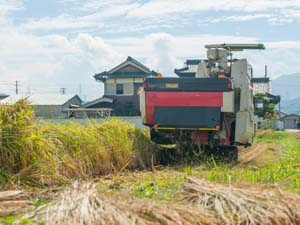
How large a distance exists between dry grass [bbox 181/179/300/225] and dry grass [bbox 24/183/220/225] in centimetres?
17

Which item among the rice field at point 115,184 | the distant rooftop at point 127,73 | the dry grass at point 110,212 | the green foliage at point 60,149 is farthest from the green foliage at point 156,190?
the distant rooftop at point 127,73

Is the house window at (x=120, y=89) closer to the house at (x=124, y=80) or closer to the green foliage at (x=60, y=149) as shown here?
the house at (x=124, y=80)

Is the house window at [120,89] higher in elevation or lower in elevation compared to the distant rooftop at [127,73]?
lower

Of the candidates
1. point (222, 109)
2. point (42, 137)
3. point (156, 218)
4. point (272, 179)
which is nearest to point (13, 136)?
point (42, 137)

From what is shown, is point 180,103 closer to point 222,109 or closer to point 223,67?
point 222,109

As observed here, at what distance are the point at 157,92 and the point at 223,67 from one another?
217cm

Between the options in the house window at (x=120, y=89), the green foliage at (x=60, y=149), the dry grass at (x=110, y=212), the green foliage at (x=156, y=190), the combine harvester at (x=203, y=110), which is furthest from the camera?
the house window at (x=120, y=89)

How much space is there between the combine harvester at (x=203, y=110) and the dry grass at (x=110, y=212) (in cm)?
709

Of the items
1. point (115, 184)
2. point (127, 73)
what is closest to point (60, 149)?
point (115, 184)

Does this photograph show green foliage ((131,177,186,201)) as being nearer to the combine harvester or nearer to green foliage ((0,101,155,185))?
green foliage ((0,101,155,185))

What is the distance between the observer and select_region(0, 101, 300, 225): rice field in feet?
13.6

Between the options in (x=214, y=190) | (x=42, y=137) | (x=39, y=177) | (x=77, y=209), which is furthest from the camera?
(x=42, y=137)

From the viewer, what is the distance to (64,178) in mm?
7836

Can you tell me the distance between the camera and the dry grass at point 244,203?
440cm
